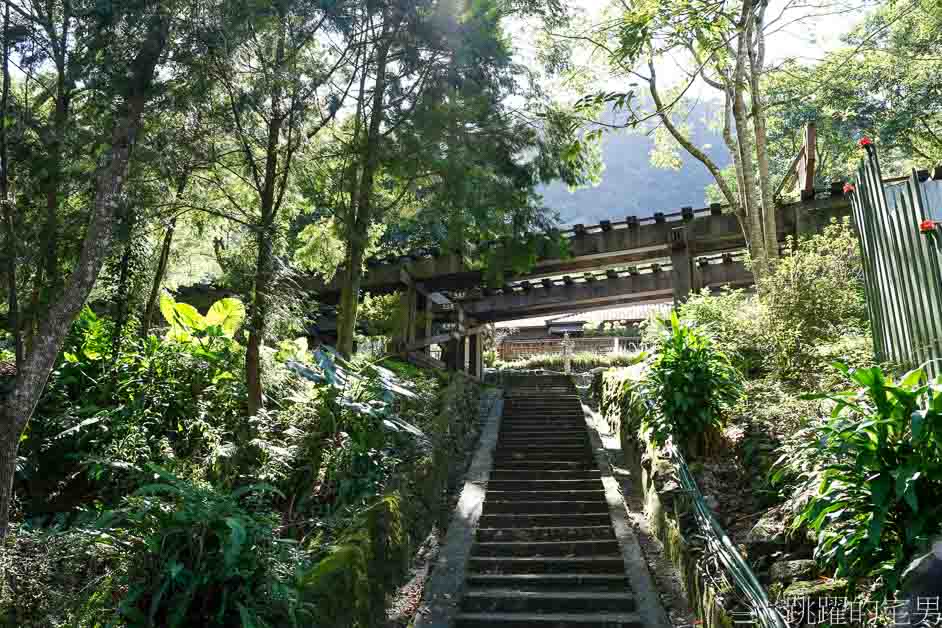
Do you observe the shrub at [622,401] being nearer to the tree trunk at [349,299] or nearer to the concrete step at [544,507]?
the concrete step at [544,507]

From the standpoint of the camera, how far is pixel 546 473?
9.62 metres

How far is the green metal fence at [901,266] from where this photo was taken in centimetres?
457

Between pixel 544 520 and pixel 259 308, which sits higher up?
pixel 259 308

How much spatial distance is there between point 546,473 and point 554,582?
3.50 meters

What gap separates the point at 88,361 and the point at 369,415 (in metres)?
3.24

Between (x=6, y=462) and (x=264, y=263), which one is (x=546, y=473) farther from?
(x=6, y=462)

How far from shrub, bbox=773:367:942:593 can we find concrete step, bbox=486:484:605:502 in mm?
4862

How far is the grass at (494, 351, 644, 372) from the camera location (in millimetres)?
21734

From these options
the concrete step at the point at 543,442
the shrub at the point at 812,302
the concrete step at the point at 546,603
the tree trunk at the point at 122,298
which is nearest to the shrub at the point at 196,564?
the concrete step at the point at 546,603

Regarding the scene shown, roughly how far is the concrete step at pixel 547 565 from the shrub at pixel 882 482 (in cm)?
302

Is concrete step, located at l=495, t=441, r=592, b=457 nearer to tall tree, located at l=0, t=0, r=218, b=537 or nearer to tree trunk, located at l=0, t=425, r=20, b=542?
tall tree, located at l=0, t=0, r=218, b=537

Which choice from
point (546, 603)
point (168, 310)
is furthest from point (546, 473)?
point (168, 310)

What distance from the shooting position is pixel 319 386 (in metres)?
7.46

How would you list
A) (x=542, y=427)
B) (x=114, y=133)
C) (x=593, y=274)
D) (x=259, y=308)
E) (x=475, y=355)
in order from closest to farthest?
1. (x=114, y=133)
2. (x=259, y=308)
3. (x=542, y=427)
4. (x=593, y=274)
5. (x=475, y=355)
